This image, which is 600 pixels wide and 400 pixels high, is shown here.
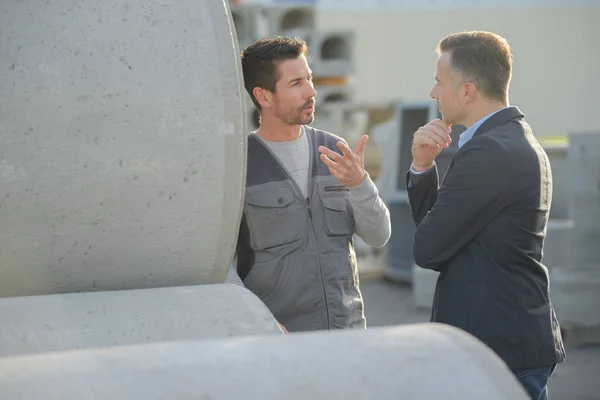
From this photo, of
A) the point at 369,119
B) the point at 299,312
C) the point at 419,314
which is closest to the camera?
the point at 299,312

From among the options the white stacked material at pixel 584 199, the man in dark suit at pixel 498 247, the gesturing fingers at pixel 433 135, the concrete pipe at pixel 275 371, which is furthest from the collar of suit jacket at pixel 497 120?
the white stacked material at pixel 584 199

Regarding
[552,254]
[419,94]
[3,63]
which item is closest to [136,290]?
[3,63]

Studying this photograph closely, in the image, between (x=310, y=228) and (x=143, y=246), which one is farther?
(x=310, y=228)

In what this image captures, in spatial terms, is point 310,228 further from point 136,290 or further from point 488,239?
point 136,290

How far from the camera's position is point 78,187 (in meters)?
2.16

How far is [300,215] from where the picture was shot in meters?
3.10

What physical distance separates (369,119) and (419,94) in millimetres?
8571

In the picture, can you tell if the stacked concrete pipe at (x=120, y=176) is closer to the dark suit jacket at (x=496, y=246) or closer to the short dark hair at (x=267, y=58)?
the dark suit jacket at (x=496, y=246)

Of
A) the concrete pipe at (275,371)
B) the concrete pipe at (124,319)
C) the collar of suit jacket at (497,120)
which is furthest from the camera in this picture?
the collar of suit jacket at (497,120)

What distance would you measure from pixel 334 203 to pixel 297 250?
7.7 inches

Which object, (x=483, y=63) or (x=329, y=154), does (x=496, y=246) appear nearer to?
(x=483, y=63)

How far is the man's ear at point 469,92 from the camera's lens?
107 inches

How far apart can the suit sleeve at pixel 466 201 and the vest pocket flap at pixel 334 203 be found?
55 centimetres

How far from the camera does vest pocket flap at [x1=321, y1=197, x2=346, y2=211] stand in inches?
123
